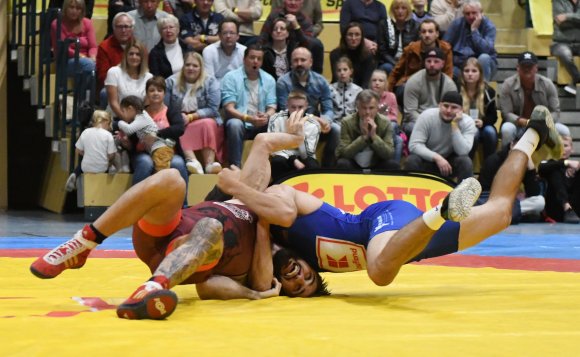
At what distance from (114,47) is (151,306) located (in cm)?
638

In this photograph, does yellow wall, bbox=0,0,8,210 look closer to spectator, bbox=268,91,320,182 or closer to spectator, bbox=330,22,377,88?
Result: spectator, bbox=268,91,320,182

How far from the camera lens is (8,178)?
38.7ft

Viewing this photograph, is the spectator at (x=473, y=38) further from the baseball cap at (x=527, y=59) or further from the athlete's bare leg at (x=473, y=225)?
the athlete's bare leg at (x=473, y=225)

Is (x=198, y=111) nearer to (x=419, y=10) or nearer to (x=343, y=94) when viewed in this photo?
(x=343, y=94)

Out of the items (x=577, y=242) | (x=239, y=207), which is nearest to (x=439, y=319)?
(x=239, y=207)

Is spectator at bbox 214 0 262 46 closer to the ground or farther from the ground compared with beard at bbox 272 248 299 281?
farther from the ground

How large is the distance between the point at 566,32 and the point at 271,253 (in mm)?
8096

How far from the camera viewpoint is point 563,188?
32.8ft

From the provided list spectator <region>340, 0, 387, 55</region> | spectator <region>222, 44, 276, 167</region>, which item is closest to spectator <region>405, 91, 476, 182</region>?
spectator <region>222, 44, 276, 167</region>

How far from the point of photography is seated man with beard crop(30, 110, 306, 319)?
425 centimetres

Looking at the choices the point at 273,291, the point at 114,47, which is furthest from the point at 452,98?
the point at 273,291

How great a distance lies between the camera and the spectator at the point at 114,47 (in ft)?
31.7

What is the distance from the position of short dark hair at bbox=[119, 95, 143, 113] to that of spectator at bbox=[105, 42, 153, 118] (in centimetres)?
15

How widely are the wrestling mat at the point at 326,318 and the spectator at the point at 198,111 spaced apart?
3.46 metres
